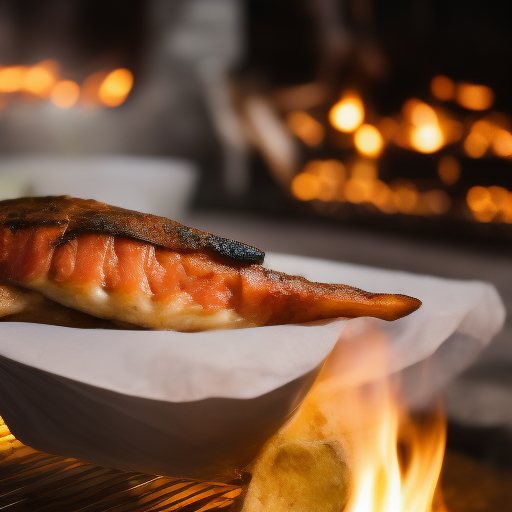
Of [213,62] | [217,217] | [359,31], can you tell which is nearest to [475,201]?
[359,31]

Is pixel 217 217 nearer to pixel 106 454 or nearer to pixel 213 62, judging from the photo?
pixel 213 62

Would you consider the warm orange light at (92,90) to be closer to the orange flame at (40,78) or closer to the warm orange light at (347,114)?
the orange flame at (40,78)

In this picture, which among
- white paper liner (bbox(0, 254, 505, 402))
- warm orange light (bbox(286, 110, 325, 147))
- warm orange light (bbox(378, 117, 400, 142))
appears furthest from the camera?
warm orange light (bbox(286, 110, 325, 147))

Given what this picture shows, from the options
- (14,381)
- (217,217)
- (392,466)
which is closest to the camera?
(14,381)

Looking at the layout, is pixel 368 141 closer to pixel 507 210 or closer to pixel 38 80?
pixel 507 210

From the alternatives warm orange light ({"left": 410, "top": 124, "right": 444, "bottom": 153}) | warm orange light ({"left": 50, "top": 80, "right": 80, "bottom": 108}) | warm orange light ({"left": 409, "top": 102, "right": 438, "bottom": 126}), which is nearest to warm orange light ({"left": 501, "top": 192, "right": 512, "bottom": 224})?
warm orange light ({"left": 410, "top": 124, "right": 444, "bottom": 153})

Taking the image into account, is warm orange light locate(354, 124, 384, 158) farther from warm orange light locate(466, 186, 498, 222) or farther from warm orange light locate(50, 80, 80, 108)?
warm orange light locate(50, 80, 80, 108)

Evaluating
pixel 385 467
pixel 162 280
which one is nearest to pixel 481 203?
pixel 385 467
